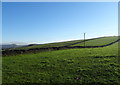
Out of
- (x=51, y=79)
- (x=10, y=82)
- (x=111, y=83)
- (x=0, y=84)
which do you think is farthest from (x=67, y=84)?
(x=0, y=84)

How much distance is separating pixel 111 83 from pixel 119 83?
0.76m

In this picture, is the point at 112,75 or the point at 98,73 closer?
the point at 112,75

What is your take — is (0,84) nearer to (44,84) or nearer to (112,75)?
(44,84)

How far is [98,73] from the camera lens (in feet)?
46.8

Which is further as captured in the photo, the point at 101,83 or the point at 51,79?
the point at 51,79

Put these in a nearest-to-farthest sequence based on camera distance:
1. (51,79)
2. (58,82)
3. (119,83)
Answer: (119,83)
(58,82)
(51,79)

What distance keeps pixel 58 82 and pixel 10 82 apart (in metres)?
5.28

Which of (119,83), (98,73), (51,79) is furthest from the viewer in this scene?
(98,73)

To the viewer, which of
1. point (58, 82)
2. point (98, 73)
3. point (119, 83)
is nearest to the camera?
point (119, 83)

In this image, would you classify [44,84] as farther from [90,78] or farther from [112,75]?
[112,75]

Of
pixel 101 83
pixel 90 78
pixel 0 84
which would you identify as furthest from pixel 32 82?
pixel 101 83

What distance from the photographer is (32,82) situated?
1223cm

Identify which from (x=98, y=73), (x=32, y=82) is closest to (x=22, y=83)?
(x=32, y=82)

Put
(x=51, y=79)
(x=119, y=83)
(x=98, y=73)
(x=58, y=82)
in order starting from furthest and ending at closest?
(x=98, y=73) < (x=51, y=79) < (x=58, y=82) < (x=119, y=83)
